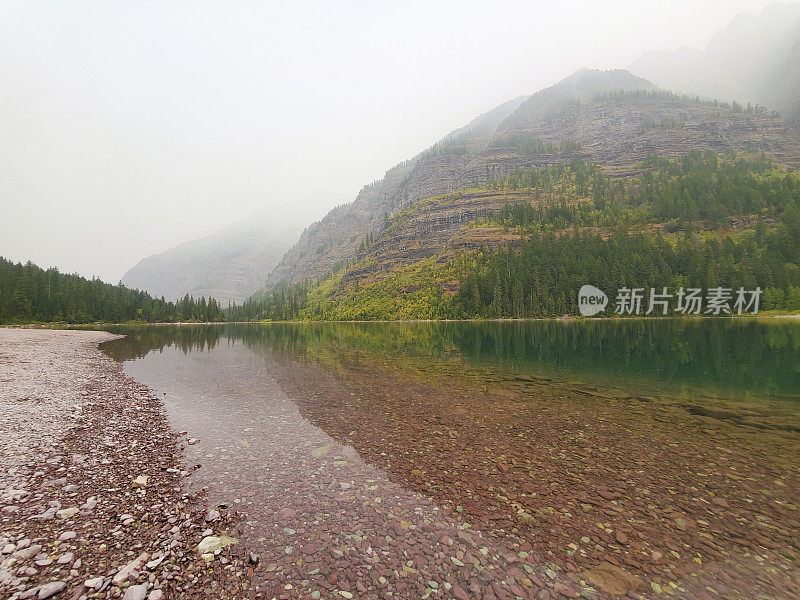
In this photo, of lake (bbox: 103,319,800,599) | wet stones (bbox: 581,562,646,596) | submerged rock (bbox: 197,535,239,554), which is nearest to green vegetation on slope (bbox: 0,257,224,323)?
lake (bbox: 103,319,800,599)

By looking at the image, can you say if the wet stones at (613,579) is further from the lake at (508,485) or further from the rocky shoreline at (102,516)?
the rocky shoreline at (102,516)

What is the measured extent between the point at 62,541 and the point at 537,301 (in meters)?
166

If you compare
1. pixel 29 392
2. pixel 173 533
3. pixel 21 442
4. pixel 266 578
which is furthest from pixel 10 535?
pixel 29 392

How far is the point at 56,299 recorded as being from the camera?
14288cm

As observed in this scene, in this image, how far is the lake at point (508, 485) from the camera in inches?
295

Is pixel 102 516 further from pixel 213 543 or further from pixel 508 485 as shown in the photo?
pixel 508 485

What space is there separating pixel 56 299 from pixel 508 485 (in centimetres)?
20371

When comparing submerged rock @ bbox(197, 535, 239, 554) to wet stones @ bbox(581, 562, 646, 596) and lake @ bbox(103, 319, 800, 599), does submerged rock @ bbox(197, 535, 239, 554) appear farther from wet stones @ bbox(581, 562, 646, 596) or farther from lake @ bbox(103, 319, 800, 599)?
wet stones @ bbox(581, 562, 646, 596)

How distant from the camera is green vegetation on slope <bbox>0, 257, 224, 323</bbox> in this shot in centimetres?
12256

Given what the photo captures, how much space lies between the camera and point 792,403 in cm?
2094

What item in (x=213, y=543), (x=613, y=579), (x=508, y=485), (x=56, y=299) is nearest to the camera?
(x=613, y=579)

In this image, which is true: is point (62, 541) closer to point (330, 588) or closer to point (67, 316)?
point (330, 588)

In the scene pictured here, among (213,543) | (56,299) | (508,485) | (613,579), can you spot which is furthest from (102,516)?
(56,299)

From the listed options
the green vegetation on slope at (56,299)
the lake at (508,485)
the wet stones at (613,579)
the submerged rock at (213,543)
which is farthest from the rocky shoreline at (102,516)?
the green vegetation on slope at (56,299)
